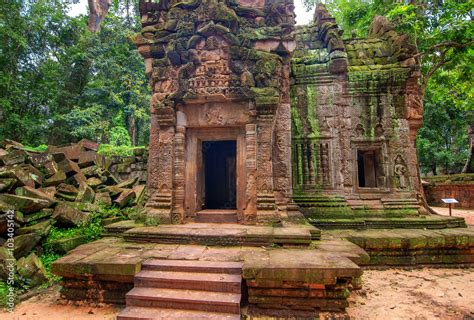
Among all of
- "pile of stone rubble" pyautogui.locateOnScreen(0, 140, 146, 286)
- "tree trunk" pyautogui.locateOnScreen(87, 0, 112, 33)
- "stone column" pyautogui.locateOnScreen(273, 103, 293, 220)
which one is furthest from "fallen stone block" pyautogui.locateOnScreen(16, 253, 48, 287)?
"tree trunk" pyautogui.locateOnScreen(87, 0, 112, 33)

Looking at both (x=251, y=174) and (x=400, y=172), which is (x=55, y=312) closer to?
(x=251, y=174)

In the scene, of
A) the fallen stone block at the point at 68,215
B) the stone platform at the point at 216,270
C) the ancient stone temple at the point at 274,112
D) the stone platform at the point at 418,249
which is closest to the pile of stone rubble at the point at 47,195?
the fallen stone block at the point at 68,215

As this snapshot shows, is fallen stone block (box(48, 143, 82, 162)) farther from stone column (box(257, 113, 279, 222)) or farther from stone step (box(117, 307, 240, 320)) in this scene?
stone step (box(117, 307, 240, 320))

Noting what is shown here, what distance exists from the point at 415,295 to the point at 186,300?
377cm

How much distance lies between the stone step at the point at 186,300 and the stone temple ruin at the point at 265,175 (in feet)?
0.05

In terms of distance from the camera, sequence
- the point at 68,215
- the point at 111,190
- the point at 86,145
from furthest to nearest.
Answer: the point at 86,145, the point at 111,190, the point at 68,215

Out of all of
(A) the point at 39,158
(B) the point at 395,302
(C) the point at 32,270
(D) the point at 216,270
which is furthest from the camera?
(A) the point at 39,158

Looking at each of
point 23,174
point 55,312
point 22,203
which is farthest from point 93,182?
point 55,312

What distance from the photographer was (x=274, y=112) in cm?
562

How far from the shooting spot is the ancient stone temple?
18.7ft

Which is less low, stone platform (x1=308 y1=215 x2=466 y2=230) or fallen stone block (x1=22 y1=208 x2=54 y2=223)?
fallen stone block (x1=22 y1=208 x2=54 y2=223)

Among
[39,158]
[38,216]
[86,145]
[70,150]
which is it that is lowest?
[38,216]

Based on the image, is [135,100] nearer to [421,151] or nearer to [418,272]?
[418,272]

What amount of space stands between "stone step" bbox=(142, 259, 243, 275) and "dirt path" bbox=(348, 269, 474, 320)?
1.80 meters
